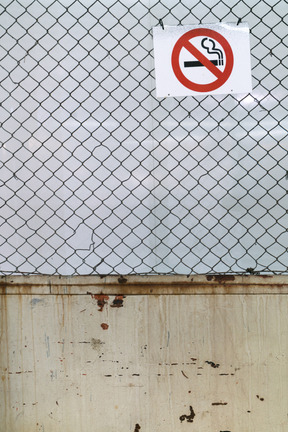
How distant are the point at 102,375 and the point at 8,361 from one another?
444mm

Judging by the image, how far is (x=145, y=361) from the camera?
1867mm

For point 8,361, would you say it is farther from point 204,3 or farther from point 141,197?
point 204,3

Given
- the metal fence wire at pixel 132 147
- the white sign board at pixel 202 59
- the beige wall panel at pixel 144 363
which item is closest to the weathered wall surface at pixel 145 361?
the beige wall panel at pixel 144 363

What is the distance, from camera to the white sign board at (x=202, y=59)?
1830 millimetres

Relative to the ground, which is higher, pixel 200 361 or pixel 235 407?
pixel 200 361

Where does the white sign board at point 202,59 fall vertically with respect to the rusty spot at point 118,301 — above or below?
above

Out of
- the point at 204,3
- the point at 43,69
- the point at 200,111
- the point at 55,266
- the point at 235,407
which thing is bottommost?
the point at 235,407

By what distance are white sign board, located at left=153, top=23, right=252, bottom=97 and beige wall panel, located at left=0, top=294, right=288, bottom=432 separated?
0.95 meters

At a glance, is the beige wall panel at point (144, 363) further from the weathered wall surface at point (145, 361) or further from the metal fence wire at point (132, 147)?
the metal fence wire at point (132, 147)

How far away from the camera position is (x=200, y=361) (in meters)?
1.86

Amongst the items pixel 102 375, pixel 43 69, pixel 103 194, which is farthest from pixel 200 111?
pixel 102 375

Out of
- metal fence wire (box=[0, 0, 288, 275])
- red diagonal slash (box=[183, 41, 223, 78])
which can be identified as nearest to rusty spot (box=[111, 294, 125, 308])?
metal fence wire (box=[0, 0, 288, 275])

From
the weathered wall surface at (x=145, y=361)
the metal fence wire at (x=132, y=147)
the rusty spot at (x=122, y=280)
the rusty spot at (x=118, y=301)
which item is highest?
the metal fence wire at (x=132, y=147)

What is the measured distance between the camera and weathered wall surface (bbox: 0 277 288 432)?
6.07 ft
